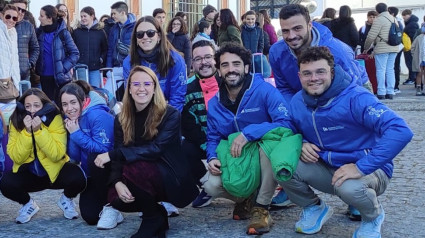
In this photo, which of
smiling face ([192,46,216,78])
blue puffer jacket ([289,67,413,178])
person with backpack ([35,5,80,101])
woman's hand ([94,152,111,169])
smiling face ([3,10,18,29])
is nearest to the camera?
blue puffer jacket ([289,67,413,178])

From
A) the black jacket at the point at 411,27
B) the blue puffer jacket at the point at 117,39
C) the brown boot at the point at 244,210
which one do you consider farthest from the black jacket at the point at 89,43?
the black jacket at the point at 411,27

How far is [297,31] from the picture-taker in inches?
192

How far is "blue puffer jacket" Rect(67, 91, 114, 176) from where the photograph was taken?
4.95 metres

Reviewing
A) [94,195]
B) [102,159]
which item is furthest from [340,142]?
[94,195]

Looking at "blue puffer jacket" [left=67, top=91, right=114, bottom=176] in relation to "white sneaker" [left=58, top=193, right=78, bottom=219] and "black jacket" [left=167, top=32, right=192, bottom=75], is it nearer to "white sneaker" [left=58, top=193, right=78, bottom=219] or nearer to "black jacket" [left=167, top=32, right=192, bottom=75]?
"white sneaker" [left=58, top=193, right=78, bottom=219]

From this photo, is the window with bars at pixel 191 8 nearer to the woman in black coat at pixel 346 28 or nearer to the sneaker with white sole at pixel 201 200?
the woman in black coat at pixel 346 28

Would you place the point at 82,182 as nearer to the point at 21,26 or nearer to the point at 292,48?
the point at 292,48

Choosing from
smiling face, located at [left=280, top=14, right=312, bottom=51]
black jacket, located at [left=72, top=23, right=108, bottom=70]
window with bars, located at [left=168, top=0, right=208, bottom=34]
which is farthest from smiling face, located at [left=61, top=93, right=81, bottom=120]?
window with bars, located at [left=168, top=0, right=208, bottom=34]

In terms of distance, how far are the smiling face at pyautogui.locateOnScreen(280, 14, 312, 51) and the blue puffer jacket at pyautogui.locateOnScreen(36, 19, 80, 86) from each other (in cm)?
487

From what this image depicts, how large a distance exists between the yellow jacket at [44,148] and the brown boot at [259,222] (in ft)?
5.16

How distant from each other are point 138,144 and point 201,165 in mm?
→ 852

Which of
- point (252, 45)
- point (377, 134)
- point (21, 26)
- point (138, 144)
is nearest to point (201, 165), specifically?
point (138, 144)

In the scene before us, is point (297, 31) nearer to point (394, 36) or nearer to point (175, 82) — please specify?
point (175, 82)

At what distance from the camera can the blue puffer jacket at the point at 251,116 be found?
464 cm
